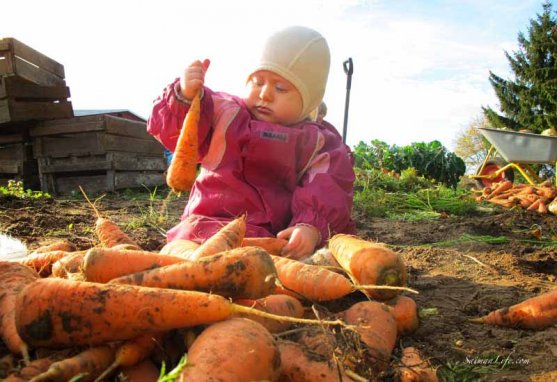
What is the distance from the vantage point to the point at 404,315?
1.89 metres

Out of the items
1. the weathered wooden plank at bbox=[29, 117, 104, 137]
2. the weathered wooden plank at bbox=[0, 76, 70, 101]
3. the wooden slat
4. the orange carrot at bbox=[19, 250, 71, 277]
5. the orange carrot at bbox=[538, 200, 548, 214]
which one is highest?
the wooden slat

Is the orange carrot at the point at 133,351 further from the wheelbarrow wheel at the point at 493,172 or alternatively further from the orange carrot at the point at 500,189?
the wheelbarrow wheel at the point at 493,172

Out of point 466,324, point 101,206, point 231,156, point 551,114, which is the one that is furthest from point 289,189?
point 551,114

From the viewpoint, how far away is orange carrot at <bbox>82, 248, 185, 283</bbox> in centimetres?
161

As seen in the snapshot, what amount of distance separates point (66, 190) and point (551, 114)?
2596cm

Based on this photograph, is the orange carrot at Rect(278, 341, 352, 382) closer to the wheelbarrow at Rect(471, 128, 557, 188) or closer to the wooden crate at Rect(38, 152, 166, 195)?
the wooden crate at Rect(38, 152, 166, 195)

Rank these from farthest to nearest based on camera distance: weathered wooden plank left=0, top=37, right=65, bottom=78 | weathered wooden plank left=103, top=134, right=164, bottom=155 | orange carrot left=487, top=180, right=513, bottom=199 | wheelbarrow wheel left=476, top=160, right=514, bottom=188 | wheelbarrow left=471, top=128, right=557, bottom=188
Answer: wheelbarrow wheel left=476, top=160, right=514, bottom=188
wheelbarrow left=471, top=128, right=557, bottom=188
weathered wooden plank left=103, top=134, right=164, bottom=155
orange carrot left=487, top=180, right=513, bottom=199
weathered wooden plank left=0, top=37, right=65, bottom=78

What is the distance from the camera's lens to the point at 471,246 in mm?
4020

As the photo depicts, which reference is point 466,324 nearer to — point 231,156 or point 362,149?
point 231,156

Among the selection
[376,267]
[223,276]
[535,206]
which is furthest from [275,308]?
[535,206]

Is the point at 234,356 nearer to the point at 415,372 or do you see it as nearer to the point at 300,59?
the point at 415,372

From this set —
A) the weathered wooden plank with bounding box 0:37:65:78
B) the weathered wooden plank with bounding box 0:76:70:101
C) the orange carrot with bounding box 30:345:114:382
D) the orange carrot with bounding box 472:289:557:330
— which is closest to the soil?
the orange carrot with bounding box 472:289:557:330

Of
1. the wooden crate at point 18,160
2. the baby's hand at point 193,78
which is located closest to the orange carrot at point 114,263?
the baby's hand at point 193,78

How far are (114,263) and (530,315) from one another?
1.99 metres
